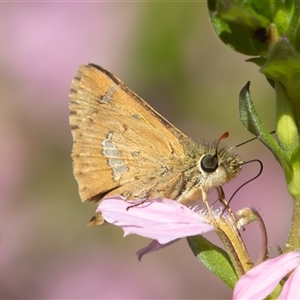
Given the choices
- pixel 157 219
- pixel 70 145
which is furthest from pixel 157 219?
pixel 70 145

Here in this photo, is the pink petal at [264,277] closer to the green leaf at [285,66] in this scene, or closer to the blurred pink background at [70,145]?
the green leaf at [285,66]

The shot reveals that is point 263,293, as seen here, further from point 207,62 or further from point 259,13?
point 207,62

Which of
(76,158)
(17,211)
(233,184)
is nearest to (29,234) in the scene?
(17,211)

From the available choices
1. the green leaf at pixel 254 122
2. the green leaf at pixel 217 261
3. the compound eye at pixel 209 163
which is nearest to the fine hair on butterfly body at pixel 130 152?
the compound eye at pixel 209 163

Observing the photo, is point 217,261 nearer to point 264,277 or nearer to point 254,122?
point 264,277

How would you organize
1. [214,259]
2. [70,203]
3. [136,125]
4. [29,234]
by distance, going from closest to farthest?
[214,259], [136,125], [29,234], [70,203]

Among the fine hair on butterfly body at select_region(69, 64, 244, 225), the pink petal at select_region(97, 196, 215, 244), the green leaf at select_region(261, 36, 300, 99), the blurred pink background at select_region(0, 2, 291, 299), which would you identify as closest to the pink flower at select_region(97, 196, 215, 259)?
the pink petal at select_region(97, 196, 215, 244)
